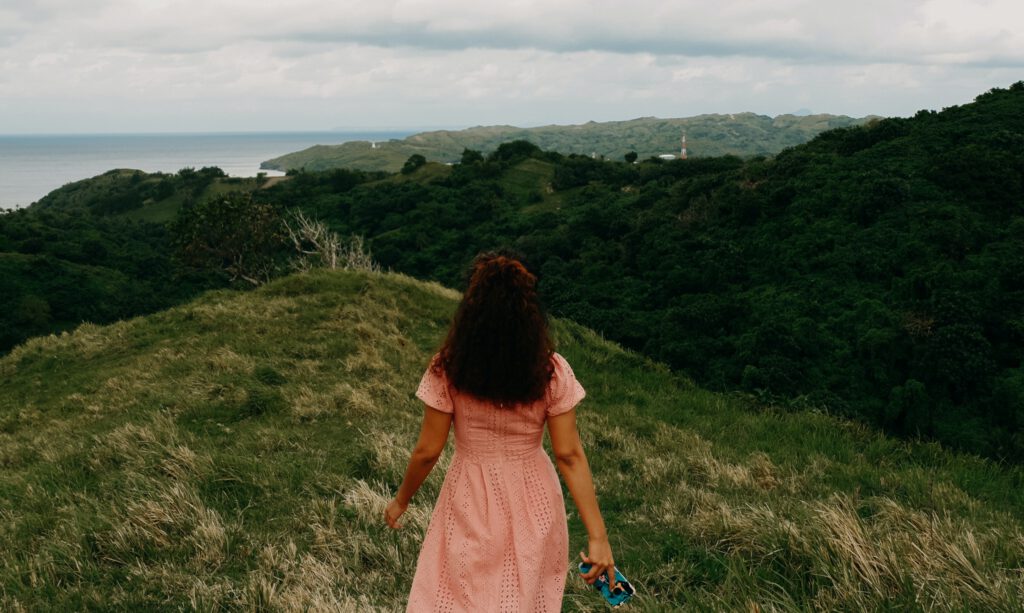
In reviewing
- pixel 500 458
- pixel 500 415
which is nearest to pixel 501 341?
pixel 500 415

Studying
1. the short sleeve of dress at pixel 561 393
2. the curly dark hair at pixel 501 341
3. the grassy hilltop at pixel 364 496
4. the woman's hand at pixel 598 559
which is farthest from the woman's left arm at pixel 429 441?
the grassy hilltop at pixel 364 496

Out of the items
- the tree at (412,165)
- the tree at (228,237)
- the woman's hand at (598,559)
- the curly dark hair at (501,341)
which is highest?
the tree at (412,165)

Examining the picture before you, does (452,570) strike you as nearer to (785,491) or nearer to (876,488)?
(785,491)

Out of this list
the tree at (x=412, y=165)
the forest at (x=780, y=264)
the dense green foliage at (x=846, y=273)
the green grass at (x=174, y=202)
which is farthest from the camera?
the green grass at (x=174, y=202)

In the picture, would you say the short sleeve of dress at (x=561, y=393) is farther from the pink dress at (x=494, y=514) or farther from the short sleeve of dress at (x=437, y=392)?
the short sleeve of dress at (x=437, y=392)

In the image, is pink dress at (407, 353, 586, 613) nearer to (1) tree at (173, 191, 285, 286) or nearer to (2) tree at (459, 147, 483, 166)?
(1) tree at (173, 191, 285, 286)

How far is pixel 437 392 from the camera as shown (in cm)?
268

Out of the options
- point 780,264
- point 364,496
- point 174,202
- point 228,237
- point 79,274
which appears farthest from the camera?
point 174,202

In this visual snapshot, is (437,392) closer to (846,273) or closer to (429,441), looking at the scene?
(429,441)

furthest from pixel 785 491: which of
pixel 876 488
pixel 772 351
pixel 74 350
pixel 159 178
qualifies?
pixel 159 178

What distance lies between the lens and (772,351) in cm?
2031

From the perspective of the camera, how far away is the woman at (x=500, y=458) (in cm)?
258

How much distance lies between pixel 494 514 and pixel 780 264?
26642mm

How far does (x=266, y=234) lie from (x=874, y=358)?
1213 inches
